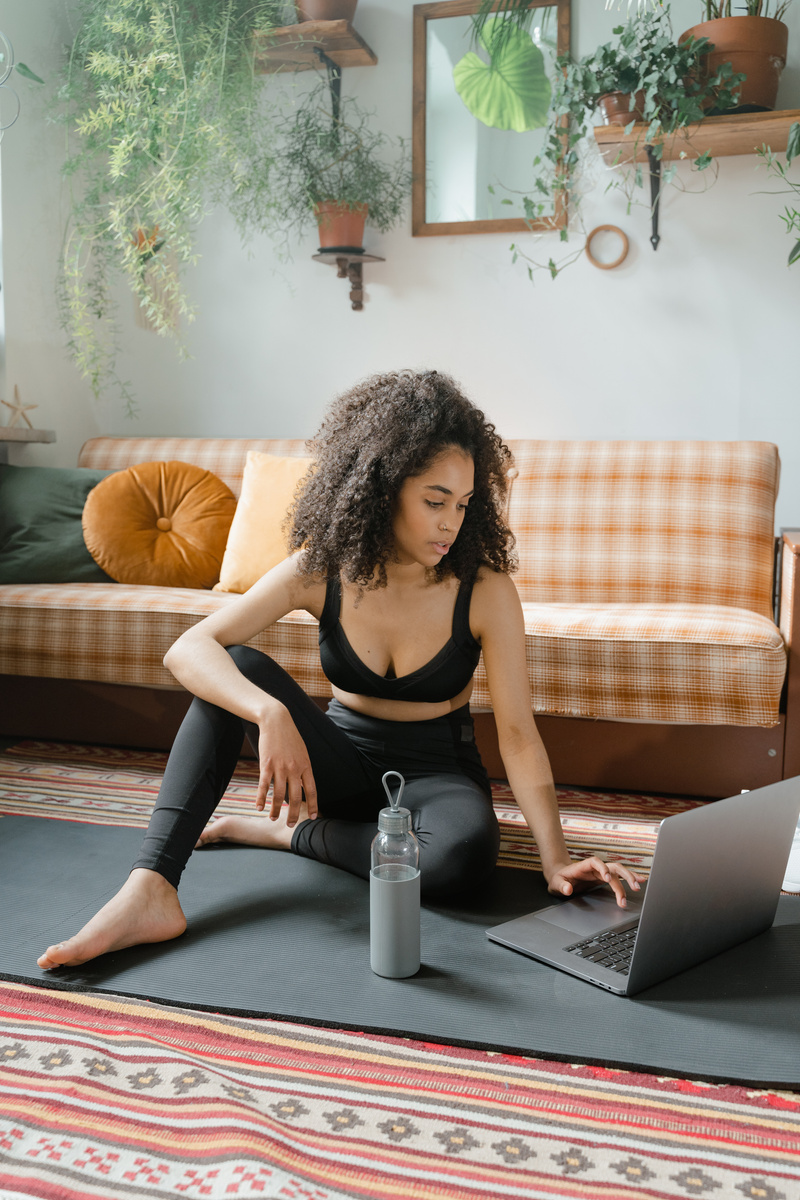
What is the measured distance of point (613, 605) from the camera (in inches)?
95.3

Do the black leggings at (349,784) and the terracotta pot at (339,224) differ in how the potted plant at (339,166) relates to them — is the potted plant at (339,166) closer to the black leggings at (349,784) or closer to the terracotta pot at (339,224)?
the terracotta pot at (339,224)

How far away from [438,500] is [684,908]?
0.68 meters

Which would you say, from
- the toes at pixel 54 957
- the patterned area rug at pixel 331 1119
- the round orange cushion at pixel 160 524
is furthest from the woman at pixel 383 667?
the round orange cushion at pixel 160 524

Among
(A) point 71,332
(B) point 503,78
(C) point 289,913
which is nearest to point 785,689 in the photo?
(C) point 289,913

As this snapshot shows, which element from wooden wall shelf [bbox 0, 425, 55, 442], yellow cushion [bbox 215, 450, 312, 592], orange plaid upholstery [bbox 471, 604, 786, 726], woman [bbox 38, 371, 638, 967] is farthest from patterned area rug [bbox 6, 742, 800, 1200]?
wooden wall shelf [bbox 0, 425, 55, 442]

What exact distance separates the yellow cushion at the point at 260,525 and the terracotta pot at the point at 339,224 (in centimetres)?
74

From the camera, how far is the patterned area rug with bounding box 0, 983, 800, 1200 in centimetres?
92

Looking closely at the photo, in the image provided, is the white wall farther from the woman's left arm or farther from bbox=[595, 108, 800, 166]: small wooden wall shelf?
the woman's left arm

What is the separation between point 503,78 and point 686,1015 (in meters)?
2.65

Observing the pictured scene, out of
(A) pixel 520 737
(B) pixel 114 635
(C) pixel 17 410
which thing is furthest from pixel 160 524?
(A) pixel 520 737

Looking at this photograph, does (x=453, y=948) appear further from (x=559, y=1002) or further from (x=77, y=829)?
(x=77, y=829)

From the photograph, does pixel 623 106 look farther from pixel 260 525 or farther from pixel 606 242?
pixel 260 525

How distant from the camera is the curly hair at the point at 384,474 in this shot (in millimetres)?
1532

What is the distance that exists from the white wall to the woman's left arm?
150 cm
